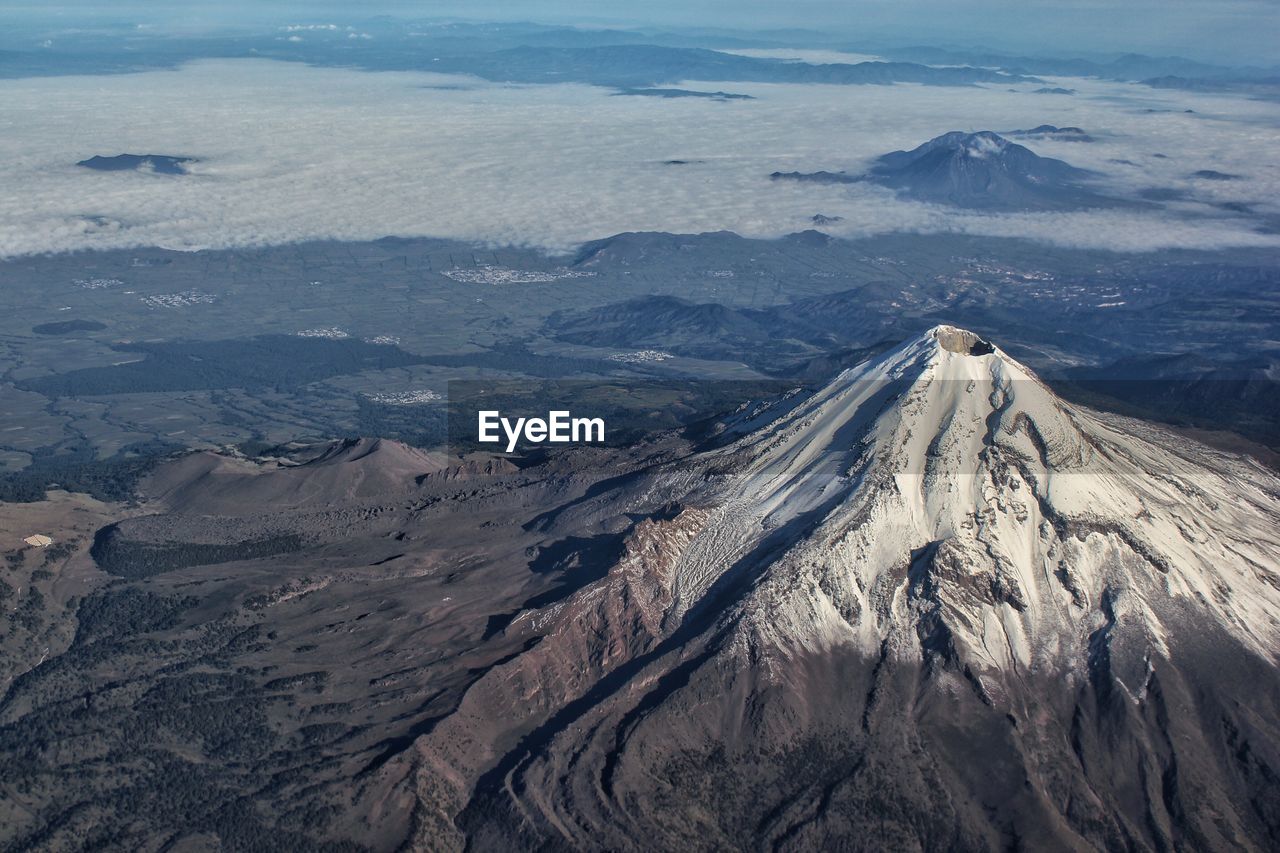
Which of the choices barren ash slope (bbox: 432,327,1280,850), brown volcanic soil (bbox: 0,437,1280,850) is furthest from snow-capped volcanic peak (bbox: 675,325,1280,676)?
brown volcanic soil (bbox: 0,437,1280,850)

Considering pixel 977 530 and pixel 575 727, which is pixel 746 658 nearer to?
pixel 575 727

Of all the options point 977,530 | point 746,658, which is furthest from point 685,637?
point 977,530

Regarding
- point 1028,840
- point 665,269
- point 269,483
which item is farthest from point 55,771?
point 665,269

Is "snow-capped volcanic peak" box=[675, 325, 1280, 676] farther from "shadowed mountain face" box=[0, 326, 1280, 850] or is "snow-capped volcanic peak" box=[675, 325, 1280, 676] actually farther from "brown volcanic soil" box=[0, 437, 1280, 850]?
"brown volcanic soil" box=[0, 437, 1280, 850]

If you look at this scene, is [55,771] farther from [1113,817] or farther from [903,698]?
[1113,817]

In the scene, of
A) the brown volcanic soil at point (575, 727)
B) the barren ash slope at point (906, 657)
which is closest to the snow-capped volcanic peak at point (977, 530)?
the barren ash slope at point (906, 657)

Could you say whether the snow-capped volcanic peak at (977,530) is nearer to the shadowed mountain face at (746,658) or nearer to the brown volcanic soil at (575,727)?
the shadowed mountain face at (746,658)
